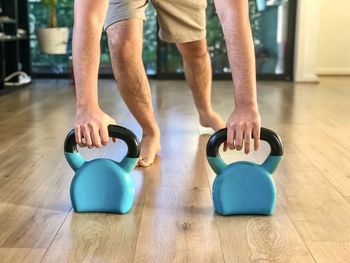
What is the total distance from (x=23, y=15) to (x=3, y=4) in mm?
427

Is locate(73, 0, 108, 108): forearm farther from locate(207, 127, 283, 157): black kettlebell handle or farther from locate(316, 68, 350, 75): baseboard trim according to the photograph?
locate(316, 68, 350, 75): baseboard trim

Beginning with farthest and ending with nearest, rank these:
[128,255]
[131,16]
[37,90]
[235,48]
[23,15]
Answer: [23,15]
[37,90]
[131,16]
[235,48]
[128,255]

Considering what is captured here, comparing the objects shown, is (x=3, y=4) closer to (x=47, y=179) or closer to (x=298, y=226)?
(x=47, y=179)

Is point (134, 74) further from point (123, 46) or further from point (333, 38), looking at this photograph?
point (333, 38)

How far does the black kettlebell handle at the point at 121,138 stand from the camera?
3.44 ft

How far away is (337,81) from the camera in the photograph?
14.6 ft

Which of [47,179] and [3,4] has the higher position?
[3,4]

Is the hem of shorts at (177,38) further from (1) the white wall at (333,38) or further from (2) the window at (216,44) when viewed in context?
(1) the white wall at (333,38)

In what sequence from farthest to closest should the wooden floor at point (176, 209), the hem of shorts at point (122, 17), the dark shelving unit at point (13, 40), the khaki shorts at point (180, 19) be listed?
1. the dark shelving unit at point (13, 40)
2. the khaki shorts at point (180, 19)
3. the hem of shorts at point (122, 17)
4. the wooden floor at point (176, 209)

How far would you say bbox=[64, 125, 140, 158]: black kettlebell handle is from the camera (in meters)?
1.05

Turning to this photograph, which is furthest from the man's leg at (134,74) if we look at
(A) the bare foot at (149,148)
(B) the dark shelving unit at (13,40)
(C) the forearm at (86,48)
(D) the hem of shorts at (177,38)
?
(B) the dark shelving unit at (13,40)

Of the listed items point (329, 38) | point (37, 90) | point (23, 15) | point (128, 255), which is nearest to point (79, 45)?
point (128, 255)

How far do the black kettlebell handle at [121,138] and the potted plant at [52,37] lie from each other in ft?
10.7

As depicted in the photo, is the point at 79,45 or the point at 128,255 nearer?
the point at 128,255
